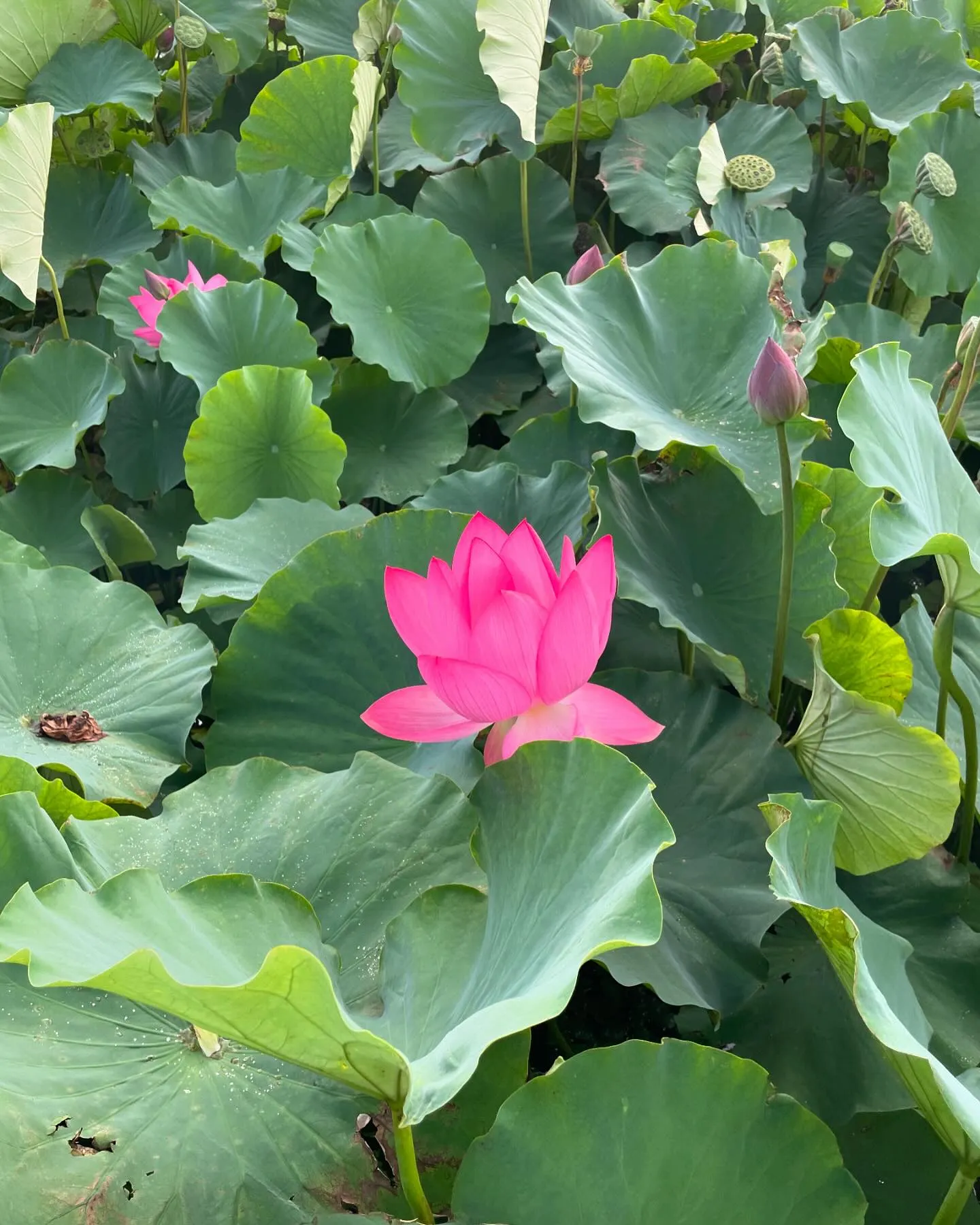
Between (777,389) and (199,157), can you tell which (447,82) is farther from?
(777,389)

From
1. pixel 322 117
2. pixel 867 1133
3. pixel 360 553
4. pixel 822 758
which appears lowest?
pixel 867 1133

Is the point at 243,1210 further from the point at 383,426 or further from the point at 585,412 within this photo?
the point at 383,426

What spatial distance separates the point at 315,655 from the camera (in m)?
0.81

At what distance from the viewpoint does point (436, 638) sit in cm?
66

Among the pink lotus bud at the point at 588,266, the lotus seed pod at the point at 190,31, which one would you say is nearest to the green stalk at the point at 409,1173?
the pink lotus bud at the point at 588,266

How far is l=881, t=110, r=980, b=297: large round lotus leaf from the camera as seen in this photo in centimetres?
137

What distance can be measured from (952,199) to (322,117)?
91 centimetres

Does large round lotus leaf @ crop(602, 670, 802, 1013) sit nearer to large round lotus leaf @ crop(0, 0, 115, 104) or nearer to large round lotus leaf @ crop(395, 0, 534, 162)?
large round lotus leaf @ crop(395, 0, 534, 162)

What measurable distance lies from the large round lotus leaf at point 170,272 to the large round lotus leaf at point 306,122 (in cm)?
20

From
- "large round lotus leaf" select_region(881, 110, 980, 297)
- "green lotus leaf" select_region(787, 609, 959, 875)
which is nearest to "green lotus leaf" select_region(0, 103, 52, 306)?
"green lotus leaf" select_region(787, 609, 959, 875)

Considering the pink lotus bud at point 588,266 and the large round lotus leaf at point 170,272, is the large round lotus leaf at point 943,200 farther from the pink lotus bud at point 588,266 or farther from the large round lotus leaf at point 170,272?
the large round lotus leaf at point 170,272

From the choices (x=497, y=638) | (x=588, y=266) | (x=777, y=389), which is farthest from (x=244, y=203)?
(x=497, y=638)

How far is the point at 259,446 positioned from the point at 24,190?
428 mm

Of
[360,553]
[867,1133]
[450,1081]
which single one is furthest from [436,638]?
[867,1133]
